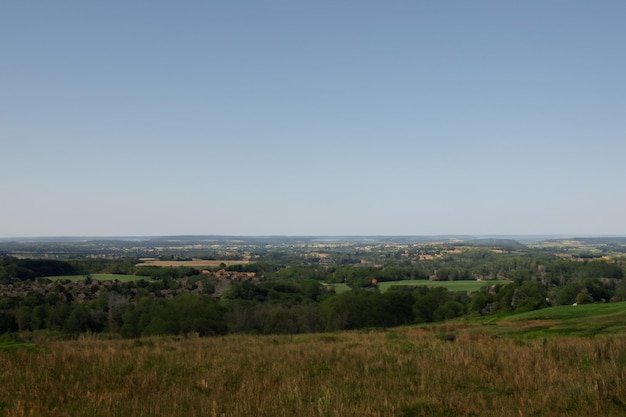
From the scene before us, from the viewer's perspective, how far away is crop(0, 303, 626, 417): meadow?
7488 mm

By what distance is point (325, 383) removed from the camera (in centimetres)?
995

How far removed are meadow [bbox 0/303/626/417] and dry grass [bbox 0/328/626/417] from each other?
0.03m

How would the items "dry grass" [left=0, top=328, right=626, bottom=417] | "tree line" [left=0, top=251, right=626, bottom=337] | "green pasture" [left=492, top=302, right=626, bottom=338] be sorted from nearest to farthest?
"dry grass" [left=0, top=328, right=626, bottom=417], "green pasture" [left=492, top=302, right=626, bottom=338], "tree line" [left=0, top=251, right=626, bottom=337]

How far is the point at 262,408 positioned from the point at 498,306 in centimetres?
7477

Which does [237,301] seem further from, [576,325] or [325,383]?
[325,383]

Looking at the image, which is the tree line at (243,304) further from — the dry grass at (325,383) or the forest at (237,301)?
the dry grass at (325,383)

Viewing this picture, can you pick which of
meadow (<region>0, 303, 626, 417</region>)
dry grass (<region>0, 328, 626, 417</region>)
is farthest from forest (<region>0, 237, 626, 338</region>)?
meadow (<region>0, 303, 626, 417</region>)

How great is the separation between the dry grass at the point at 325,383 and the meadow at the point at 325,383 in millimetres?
25

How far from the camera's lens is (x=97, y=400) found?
837 cm

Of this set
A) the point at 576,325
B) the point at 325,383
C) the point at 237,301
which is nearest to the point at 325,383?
the point at 325,383

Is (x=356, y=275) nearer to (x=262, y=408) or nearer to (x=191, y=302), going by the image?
(x=191, y=302)

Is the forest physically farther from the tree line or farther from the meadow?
the meadow

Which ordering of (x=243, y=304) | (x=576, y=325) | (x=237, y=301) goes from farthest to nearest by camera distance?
(x=237, y=301)
(x=243, y=304)
(x=576, y=325)

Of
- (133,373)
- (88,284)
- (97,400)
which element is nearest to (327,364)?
(133,373)
